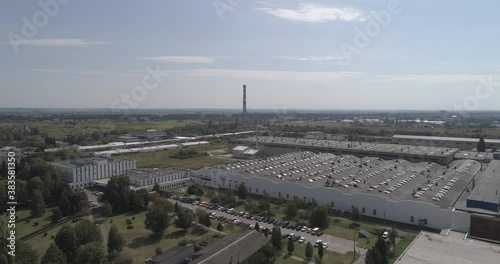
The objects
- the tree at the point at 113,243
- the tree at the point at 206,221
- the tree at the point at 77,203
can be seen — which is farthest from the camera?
the tree at the point at 77,203

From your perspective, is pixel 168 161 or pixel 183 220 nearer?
pixel 183 220

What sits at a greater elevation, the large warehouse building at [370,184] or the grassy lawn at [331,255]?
the large warehouse building at [370,184]

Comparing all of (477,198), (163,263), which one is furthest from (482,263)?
(163,263)

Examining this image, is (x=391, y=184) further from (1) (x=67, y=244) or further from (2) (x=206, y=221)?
(1) (x=67, y=244)

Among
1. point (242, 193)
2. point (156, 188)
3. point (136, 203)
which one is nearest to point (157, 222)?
point (136, 203)

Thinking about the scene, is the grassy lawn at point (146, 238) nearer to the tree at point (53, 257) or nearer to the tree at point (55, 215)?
the tree at point (55, 215)

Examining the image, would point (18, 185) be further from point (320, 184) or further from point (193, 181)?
point (320, 184)

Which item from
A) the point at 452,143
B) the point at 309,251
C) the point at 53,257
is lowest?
the point at 309,251

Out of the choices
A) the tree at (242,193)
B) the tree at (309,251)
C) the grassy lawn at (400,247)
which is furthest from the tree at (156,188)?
the grassy lawn at (400,247)
